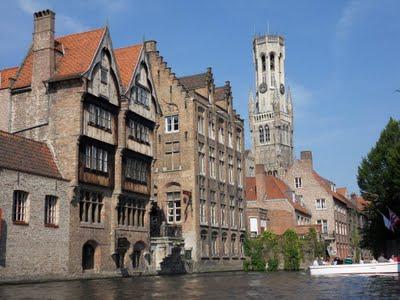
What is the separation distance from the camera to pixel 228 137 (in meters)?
69.2

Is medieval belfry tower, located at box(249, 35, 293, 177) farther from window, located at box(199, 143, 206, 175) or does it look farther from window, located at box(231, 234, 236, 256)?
window, located at box(199, 143, 206, 175)

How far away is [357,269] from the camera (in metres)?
46.3

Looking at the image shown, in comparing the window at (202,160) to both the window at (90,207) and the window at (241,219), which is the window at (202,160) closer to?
the window at (241,219)

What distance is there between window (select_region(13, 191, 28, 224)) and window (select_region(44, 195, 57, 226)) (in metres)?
1.78

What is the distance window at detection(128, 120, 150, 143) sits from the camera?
4669 cm

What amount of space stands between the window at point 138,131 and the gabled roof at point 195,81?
17.9 m

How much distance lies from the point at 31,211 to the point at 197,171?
26674 mm

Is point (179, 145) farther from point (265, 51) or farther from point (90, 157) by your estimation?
point (265, 51)

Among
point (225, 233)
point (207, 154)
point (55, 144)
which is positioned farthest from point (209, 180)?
point (55, 144)

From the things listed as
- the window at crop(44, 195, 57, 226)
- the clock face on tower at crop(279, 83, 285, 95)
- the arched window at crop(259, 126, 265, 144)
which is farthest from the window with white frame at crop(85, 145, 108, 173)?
the clock face on tower at crop(279, 83, 285, 95)

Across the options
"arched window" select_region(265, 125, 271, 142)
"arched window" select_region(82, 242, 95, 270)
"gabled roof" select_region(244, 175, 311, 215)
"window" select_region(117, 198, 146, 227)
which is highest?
"arched window" select_region(265, 125, 271, 142)

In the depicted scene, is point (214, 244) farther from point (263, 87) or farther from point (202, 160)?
point (263, 87)

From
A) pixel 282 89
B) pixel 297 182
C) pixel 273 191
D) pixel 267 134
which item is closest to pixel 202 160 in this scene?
pixel 273 191

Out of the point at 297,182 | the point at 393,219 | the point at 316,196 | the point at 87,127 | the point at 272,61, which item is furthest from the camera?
the point at 272,61
